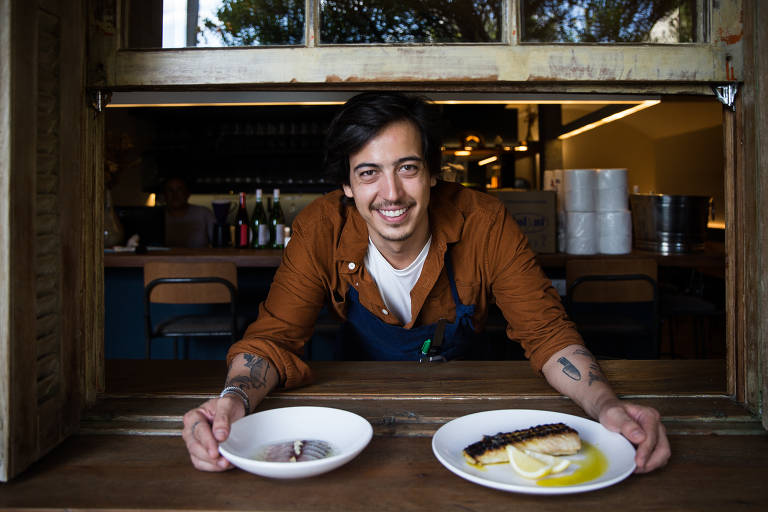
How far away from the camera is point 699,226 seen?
329 centimetres

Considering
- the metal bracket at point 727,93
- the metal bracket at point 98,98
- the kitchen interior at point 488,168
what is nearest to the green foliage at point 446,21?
the metal bracket at point 727,93

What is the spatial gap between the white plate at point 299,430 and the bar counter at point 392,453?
0.04 metres

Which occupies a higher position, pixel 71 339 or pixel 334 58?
pixel 334 58

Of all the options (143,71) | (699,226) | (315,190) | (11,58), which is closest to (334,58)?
(143,71)

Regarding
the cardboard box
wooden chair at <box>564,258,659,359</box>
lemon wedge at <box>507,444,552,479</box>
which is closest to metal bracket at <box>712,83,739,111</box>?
lemon wedge at <box>507,444,552,479</box>

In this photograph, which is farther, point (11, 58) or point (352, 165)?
point (352, 165)

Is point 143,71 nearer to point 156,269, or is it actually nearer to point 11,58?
point 11,58

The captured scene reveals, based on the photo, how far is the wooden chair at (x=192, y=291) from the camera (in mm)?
2803

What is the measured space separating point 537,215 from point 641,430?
251cm

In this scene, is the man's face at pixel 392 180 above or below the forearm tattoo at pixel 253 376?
above

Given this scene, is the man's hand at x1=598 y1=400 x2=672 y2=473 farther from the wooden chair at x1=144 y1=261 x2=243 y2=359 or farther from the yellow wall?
the yellow wall

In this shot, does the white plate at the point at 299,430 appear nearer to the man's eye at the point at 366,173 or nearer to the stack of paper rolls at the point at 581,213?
the man's eye at the point at 366,173

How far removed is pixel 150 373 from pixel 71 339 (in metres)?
0.35

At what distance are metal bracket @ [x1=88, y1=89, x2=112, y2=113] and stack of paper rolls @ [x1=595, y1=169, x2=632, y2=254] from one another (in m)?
2.79
